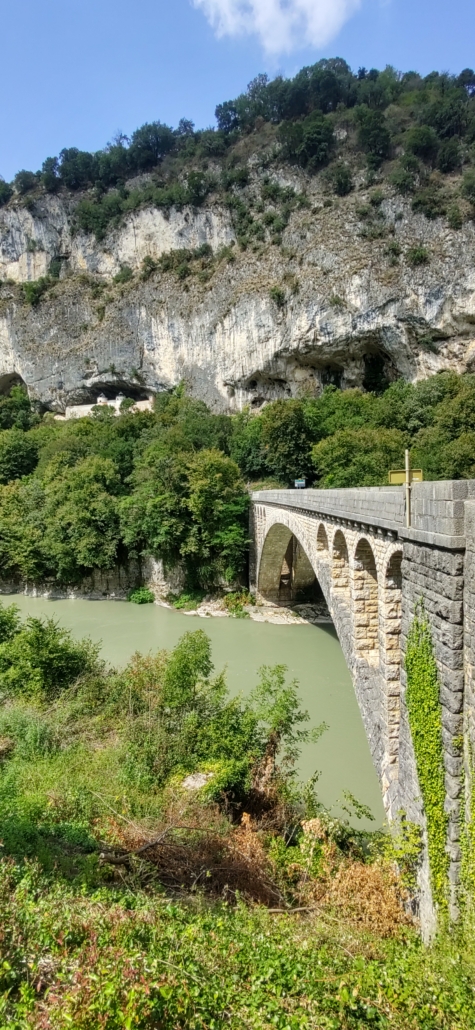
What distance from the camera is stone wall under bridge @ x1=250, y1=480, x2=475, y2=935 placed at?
145 inches

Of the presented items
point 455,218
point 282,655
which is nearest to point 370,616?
point 282,655

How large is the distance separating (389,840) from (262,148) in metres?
54.7

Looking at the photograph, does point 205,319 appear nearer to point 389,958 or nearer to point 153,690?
point 153,690

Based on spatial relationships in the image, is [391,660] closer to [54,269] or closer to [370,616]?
[370,616]

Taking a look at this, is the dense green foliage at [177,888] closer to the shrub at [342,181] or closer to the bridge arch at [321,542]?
the bridge arch at [321,542]

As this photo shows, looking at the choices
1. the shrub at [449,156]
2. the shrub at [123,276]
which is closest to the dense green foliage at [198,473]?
the shrub at [449,156]

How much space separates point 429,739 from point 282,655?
961cm

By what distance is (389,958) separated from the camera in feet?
10.8

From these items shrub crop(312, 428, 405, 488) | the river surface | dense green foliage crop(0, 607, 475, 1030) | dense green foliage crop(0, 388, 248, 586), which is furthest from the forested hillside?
dense green foliage crop(0, 607, 475, 1030)

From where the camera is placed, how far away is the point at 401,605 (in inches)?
205

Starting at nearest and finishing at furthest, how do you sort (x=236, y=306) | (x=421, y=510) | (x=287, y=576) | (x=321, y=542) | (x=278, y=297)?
1. (x=421, y=510)
2. (x=321, y=542)
3. (x=287, y=576)
4. (x=278, y=297)
5. (x=236, y=306)

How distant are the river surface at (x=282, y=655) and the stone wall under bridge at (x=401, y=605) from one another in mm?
1846

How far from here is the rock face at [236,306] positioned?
3036 centimetres

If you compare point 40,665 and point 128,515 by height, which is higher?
point 128,515
